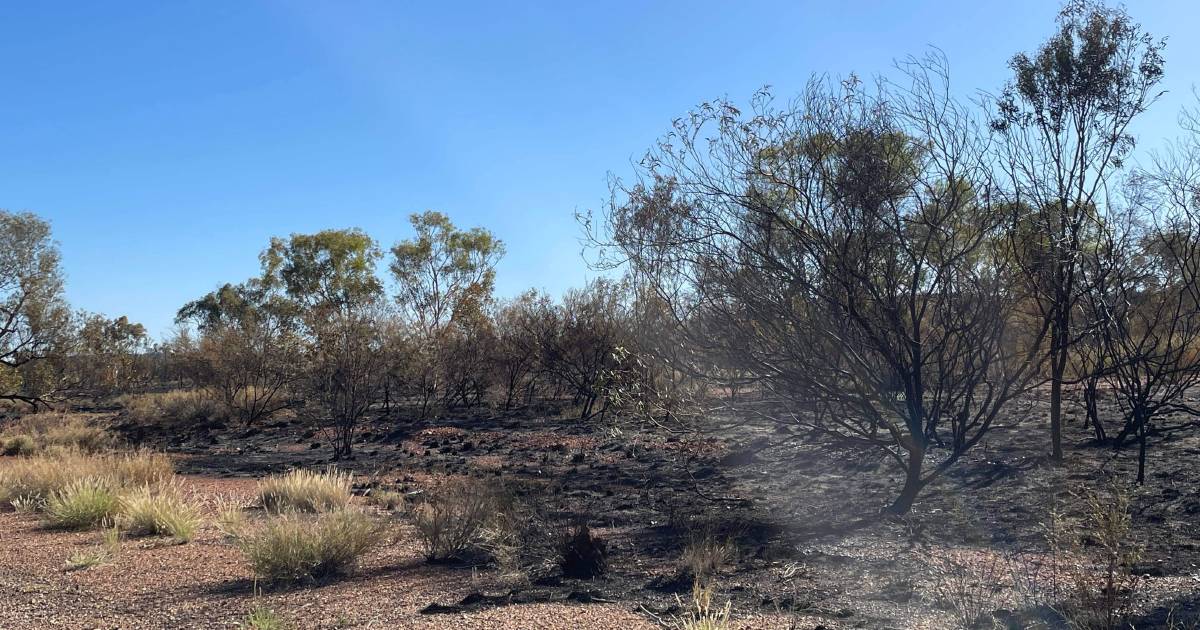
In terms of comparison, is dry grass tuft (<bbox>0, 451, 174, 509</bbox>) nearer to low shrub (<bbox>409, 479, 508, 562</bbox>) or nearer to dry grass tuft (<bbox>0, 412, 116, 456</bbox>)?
low shrub (<bbox>409, 479, 508, 562</bbox>)

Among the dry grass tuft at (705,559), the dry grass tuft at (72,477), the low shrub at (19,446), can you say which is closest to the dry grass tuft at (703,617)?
the dry grass tuft at (705,559)

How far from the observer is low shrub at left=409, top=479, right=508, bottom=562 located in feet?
28.8

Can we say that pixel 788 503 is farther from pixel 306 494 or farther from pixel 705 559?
pixel 306 494

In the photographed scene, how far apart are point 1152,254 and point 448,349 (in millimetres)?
23554

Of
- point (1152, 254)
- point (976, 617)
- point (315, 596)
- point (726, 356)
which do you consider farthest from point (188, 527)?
point (1152, 254)

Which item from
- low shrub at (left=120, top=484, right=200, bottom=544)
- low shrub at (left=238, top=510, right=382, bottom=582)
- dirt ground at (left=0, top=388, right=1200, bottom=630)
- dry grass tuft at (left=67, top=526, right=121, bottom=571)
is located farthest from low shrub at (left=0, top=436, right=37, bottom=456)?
low shrub at (left=238, top=510, right=382, bottom=582)

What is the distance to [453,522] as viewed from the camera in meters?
9.05

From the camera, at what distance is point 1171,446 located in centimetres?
1487

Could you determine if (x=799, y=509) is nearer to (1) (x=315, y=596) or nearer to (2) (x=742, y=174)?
(2) (x=742, y=174)

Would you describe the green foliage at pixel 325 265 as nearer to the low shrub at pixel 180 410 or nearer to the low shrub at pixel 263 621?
the low shrub at pixel 180 410

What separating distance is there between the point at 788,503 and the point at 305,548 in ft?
20.9

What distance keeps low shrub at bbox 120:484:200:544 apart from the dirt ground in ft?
1.02

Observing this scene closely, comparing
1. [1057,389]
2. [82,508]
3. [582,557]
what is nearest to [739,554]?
[582,557]

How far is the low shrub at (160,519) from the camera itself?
979 cm
